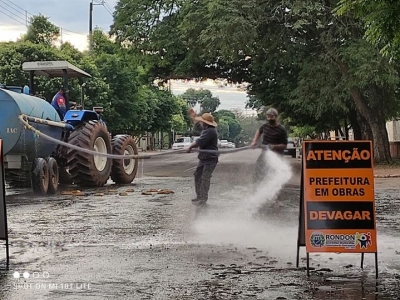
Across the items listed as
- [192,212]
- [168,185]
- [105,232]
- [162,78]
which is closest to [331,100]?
[162,78]

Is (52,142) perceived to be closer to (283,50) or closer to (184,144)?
(184,144)

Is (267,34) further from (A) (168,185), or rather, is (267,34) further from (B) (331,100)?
(A) (168,185)

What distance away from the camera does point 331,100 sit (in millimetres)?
30531

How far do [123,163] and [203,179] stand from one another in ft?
30.5

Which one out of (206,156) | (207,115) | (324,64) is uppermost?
(324,64)

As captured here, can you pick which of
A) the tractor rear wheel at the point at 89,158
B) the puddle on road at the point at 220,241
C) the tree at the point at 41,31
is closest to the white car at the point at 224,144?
the puddle on road at the point at 220,241

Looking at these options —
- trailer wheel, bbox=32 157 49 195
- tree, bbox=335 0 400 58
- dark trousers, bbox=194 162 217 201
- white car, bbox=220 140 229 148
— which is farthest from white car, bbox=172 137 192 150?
tree, bbox=335 0 400 58

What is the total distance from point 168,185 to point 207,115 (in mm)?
9120

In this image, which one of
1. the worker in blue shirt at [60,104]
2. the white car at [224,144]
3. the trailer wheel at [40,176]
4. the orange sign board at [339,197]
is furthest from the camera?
the worker in blue shirt at [60,104]

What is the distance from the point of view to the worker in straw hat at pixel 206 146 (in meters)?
10.6

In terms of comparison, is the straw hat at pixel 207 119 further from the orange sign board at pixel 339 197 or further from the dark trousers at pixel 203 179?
the orange sign board at pixel 339 197

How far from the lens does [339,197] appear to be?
719cm

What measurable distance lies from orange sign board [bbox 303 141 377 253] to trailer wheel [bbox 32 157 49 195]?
9568 mm

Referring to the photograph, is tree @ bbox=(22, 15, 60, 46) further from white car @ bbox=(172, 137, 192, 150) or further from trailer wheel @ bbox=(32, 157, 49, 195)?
trailer wheel @ bbox=(32, 157, 49, 195)
